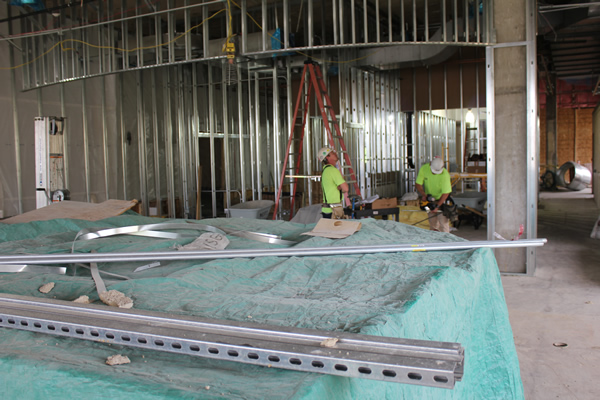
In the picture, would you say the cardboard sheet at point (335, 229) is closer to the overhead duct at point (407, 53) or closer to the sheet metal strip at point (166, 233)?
the sheet metal strip at point (166, 233)

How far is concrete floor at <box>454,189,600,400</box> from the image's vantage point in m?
3.54

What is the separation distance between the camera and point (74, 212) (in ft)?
16.5

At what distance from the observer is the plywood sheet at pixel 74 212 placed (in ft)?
16.0

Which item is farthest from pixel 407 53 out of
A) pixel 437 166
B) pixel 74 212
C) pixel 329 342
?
pixel 329 342

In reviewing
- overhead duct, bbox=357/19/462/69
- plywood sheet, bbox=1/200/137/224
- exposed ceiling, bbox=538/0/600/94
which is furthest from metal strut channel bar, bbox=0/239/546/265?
overhead duct, bbox=357/19/462/69

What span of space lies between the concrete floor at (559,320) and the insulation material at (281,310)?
1.15m

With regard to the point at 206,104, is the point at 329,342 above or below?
below

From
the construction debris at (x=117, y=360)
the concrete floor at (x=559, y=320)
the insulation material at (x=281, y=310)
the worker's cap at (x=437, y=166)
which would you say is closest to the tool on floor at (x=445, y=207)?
the worker's cap at (x=437, y=166)

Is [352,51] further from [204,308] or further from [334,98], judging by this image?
[204,308]

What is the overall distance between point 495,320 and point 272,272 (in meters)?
1.37

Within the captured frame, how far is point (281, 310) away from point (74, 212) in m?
4.03

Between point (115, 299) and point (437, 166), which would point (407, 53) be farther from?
point (115, 299)

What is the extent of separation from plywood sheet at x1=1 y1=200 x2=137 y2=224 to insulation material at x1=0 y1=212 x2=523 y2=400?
138 centimetres

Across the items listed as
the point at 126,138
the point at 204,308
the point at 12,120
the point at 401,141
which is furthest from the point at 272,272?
the point at 401,141
